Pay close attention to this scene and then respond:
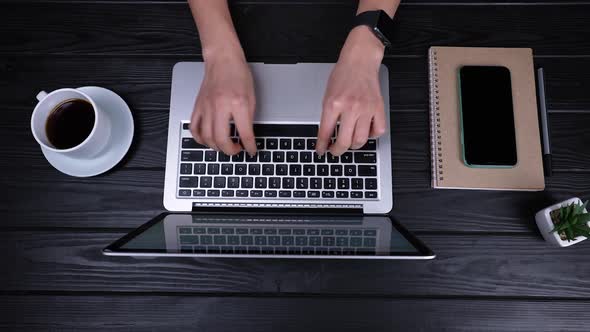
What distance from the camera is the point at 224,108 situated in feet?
1.86

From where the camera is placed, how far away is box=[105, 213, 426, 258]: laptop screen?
50 centimetres

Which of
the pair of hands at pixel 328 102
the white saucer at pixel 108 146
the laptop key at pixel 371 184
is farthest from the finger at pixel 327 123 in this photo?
the white saucer at pixel 108 146

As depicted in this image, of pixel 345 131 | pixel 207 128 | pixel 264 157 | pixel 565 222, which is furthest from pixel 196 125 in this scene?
pixel 565 222

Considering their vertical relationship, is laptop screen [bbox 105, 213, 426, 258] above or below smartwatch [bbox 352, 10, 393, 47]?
below

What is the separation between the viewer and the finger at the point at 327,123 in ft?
1.86

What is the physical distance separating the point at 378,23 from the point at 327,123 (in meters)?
0.19

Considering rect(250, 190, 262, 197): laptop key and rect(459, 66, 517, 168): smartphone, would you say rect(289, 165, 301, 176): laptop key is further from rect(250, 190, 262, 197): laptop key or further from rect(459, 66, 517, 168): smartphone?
rect(459, 66, 517, 168): smartphone

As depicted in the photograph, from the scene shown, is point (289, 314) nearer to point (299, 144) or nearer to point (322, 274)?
point (322, 274)

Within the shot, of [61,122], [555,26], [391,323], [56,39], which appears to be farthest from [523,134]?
[56,39]

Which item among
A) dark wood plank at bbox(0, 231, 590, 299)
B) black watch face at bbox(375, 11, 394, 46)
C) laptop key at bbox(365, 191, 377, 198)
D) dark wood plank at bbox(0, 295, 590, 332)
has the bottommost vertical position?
dark wood plank at bbox(0, 295, 590, 332)

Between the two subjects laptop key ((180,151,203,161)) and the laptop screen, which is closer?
the laptop screen

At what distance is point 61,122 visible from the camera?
570 mm

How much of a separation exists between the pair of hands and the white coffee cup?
13 centimetres

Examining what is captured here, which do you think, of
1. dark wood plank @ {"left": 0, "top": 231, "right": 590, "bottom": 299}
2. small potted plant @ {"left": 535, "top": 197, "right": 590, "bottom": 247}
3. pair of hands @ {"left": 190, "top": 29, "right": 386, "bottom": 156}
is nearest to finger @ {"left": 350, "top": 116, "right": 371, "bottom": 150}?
pair of hands @ {"left": 190, "top": 29, "right": 386, "bottom": 156}
